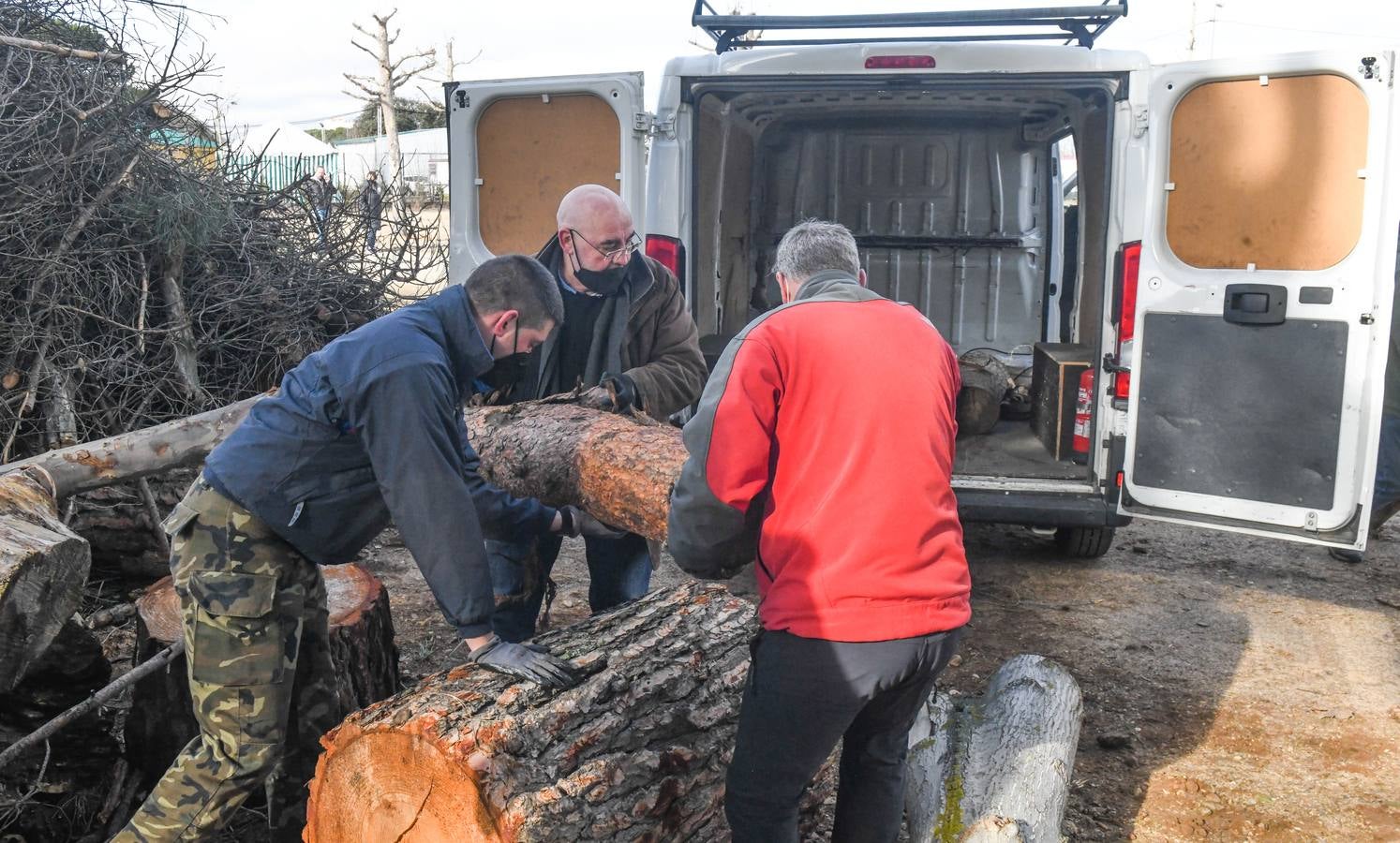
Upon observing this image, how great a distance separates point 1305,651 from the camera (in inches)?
166

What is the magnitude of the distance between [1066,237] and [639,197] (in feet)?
9.59

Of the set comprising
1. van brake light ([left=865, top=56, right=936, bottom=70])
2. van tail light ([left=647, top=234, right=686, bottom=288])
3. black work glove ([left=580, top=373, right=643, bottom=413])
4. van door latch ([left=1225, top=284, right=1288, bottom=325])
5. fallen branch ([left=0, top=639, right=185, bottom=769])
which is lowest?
fallen branch ([left=0, top=639, right=185, bottom=769])

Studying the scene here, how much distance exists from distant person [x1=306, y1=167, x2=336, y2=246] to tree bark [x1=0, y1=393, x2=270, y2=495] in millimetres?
2563

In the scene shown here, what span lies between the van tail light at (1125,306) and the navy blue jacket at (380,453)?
2.65 metres

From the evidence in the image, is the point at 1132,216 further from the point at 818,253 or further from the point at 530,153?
the point at 530,153

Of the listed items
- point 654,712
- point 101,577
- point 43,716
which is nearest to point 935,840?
point 654,712

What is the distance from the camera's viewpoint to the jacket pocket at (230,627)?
7.96 ft

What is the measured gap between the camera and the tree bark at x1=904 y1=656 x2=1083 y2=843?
2627 millimetres

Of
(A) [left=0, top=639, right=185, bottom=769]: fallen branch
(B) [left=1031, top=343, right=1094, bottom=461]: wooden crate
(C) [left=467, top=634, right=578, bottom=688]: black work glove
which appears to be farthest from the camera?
(B) [left=1031, top=343, right=1094, bottom=461]: wooden crate

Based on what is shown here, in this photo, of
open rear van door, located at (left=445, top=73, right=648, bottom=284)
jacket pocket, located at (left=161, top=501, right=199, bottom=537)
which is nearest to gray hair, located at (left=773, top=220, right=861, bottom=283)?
jacket pocket, located at (left=161, top=501, right=199, bottom=537)

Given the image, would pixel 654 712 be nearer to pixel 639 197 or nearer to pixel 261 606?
pixel 261 606

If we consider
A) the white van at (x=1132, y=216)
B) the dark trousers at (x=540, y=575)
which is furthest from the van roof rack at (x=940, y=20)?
the dark trousers at (x=540, y=575)

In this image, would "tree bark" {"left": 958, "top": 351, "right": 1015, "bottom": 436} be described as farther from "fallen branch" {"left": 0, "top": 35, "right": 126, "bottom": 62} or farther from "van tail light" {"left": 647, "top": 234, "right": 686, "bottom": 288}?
"fallen branch" {"left": 0, "top": 35, "right": 126, "bottom": 62}

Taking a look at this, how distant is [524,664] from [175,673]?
1.33m
